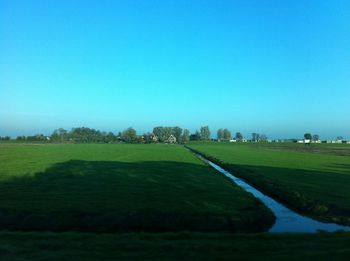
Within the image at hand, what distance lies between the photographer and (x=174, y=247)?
11305 millimetres

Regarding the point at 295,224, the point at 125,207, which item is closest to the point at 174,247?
the point at 125,207

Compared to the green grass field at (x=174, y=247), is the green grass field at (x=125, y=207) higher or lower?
lower

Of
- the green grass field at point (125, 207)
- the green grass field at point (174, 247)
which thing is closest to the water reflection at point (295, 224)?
the green grass field at point (125, 207)

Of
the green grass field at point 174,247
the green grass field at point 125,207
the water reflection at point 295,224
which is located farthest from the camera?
the water reflection at point 295,224

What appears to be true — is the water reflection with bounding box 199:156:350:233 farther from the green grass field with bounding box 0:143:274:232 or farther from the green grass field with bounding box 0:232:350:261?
the green grass field with bounding box 0:232:350:261

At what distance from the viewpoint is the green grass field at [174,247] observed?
10.3 m

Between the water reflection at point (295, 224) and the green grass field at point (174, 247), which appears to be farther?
the water reflection at point (295, 224)

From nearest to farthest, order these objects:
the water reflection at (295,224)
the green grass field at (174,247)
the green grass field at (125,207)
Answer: the green grass field at (174,247), the green grass field at (125,207), the water reflection at (295,224)

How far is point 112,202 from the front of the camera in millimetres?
22406

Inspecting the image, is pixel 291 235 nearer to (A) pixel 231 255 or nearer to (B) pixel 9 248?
(A) pixel 231 255

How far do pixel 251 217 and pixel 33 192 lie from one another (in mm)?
12634

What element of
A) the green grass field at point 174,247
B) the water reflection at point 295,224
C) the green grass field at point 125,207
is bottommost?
the water reflection at point 295,224

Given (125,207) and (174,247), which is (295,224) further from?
(174,247)

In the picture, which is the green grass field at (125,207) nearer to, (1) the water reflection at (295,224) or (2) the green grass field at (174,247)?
(1) the water reflection at (295,224)
